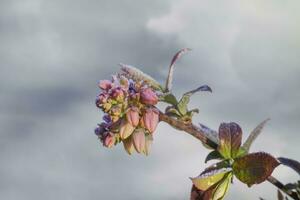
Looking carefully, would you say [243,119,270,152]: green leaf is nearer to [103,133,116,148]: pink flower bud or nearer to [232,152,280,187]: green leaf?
[232,152,280,187]: green leaf

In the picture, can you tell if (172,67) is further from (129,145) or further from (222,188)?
(222,188)

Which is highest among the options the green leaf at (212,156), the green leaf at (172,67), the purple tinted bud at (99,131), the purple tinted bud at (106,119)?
the green leaf at (172,67)

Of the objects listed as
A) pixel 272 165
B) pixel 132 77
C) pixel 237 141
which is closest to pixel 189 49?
pixel 132 77

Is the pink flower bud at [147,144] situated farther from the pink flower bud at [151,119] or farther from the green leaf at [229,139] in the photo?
the green leaf at [229,139]

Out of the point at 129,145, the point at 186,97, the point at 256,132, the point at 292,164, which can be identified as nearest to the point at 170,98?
the point at 186,97

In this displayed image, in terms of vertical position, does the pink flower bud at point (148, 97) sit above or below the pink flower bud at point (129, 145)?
above

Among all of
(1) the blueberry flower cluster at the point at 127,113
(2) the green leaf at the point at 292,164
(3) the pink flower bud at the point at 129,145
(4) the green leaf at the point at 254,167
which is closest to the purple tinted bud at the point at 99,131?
(1) the blueberry flower cluster at the point at 127,113
